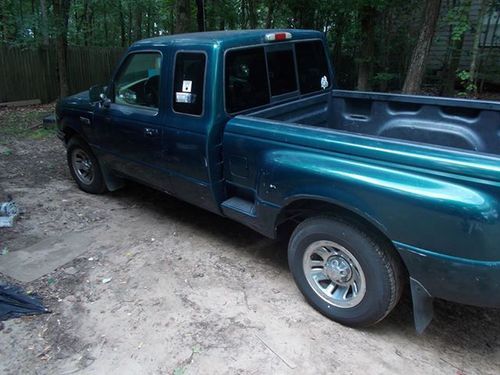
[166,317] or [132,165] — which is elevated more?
[132,165]

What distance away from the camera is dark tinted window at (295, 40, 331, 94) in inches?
163

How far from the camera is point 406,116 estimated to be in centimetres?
400

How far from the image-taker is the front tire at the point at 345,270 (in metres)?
2.70

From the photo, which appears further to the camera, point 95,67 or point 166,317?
point 95,67

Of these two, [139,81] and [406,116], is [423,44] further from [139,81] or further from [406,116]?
[139,81]

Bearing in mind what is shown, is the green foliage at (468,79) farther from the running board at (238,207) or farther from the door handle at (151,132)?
the door handle at (151,132)

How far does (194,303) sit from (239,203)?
0.90m

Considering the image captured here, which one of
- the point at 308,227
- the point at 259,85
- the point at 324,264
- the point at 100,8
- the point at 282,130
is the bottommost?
the point at 324,264

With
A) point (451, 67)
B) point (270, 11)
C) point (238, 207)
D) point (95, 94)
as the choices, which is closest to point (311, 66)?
point (238, 207)

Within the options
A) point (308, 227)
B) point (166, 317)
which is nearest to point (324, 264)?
point (308, 227)

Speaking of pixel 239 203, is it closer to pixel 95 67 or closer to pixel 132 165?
pixel 132 165

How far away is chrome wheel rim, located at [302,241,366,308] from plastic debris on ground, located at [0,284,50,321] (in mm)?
2048

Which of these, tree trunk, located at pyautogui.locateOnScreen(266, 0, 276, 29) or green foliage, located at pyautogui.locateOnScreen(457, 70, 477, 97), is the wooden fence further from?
green foliage, located at pyautogui.locateOnScreen(457, 70, 477, 97)

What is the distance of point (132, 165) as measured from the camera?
4520 millimetres
